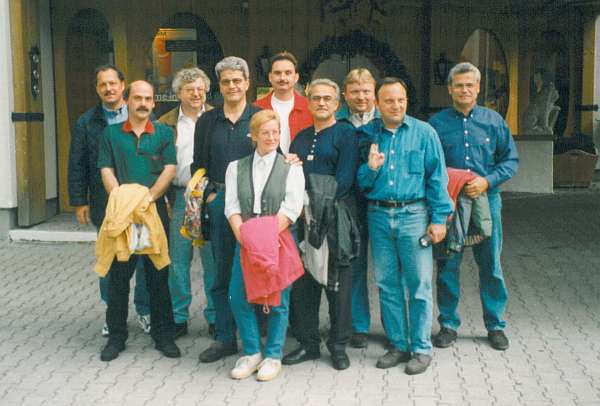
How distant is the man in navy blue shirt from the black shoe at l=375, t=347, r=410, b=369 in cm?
22

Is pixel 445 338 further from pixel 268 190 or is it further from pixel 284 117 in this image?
pixel 284 117

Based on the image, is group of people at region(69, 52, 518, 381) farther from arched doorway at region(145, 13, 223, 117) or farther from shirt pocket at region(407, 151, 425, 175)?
arched doorway at region(145, 13, 223, 117)

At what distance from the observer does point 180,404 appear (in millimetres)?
5570

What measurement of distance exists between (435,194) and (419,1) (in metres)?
7.71

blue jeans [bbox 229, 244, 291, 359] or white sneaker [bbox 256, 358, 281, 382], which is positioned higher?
blue jeans [bbox 229, 244, 291, 359]

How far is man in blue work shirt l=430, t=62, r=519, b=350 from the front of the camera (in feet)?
21.3

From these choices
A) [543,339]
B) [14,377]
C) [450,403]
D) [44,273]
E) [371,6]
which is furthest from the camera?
[371,6]

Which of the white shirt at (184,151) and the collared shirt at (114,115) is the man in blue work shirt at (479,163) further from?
the collared shirt at (114,115)

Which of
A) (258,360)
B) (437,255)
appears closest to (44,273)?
(258,360)

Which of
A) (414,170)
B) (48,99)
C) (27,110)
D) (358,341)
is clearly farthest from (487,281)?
(48,99)

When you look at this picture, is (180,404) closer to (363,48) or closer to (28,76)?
(28,76)

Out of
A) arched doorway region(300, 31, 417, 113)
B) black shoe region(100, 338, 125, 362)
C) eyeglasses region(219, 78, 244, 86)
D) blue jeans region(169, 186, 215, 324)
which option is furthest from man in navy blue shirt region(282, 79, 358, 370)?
arched doorway region(300, 31, 417, 113)

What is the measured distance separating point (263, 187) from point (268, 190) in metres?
0.05

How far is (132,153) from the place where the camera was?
253 inches
